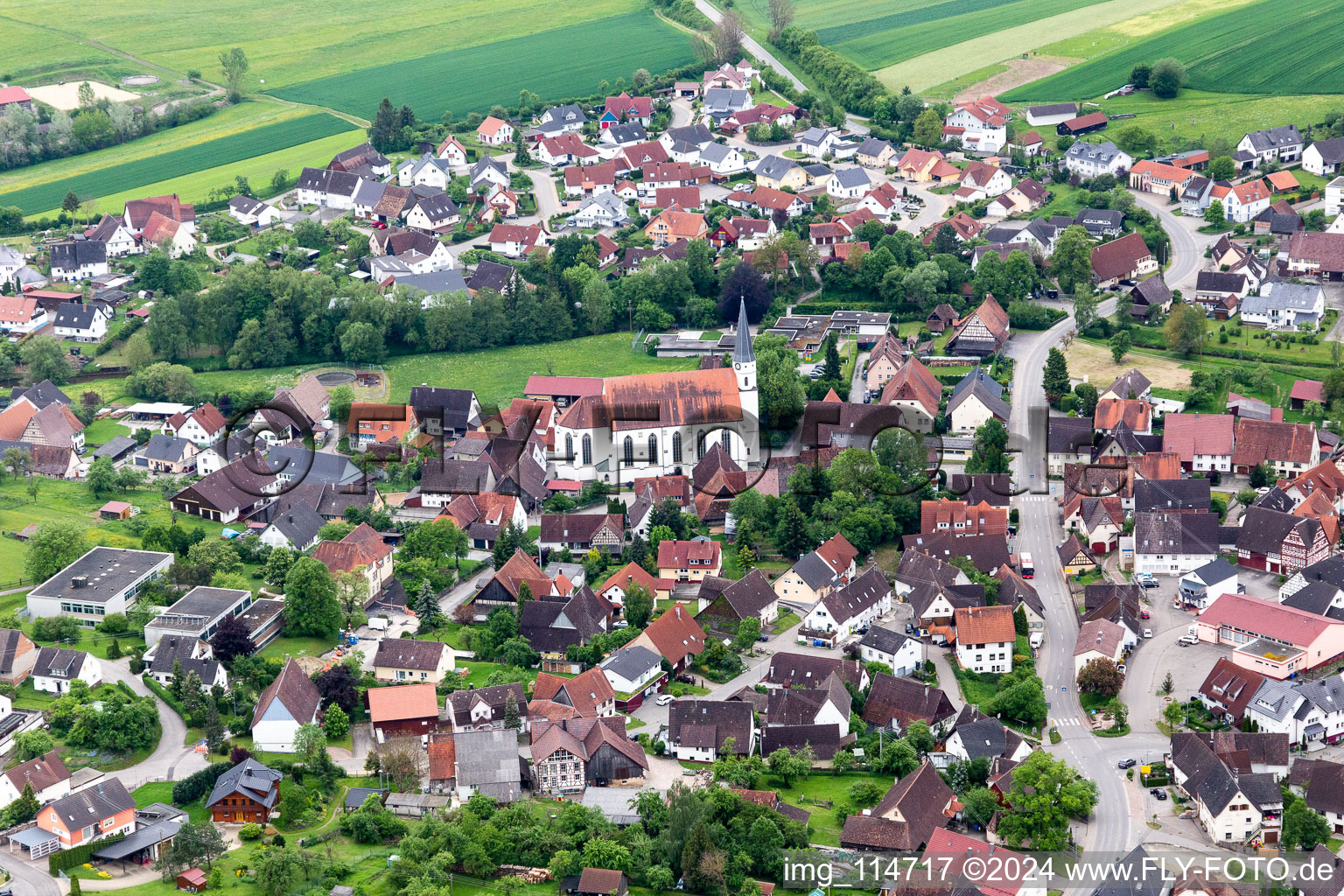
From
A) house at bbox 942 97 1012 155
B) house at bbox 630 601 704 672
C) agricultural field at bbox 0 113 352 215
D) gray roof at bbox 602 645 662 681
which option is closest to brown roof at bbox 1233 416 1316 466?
house at bbox 630 601 704 672

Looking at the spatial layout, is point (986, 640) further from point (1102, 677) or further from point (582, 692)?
point (582, 692)

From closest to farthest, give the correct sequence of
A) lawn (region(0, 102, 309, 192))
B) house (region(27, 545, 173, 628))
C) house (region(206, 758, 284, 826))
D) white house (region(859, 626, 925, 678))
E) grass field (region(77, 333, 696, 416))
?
1. house (region(206, 758, 284, 826))
2. white house (region(859, 626, 925, 678))
3. house (region(27, 545, 173, 628))
4. grass field (region(77, 333, 696, 416))
5. lawn (region(0, 102, 309, 192))

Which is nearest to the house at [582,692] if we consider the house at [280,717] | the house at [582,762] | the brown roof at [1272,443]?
the house at [582,762]

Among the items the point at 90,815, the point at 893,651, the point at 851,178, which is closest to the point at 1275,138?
the point at 851,178

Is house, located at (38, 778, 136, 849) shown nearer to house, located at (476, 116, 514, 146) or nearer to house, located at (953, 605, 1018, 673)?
house, located at (953, 605, 1018, 673)

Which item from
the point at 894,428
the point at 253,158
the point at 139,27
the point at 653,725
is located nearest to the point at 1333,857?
the point at 653,725
